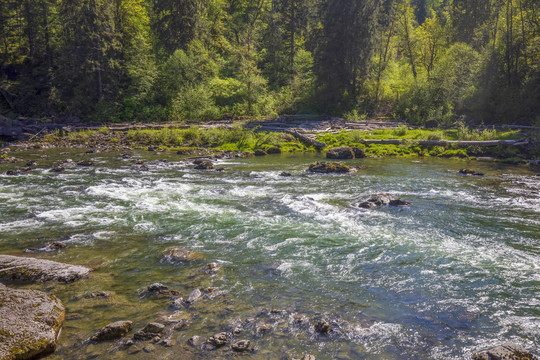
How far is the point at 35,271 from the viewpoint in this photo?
806 centimetres

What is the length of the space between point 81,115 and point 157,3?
21.7 m

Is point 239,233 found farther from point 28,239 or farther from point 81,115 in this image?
point 81,115

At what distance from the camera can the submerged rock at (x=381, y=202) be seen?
13.6m

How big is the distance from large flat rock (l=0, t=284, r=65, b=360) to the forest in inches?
1374

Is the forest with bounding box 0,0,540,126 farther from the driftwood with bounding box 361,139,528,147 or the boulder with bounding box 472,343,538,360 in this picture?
the boulder with bounding box 472,343,538,360

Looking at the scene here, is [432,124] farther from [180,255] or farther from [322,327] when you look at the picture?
[322,327]

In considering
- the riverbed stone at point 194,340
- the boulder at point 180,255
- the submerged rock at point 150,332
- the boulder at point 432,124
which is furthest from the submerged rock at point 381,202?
the boulder at point 432,124

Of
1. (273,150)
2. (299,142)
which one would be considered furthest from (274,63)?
(273,150)

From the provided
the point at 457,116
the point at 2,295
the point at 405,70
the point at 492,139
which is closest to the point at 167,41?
the point at 405,70

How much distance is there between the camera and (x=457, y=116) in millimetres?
34438

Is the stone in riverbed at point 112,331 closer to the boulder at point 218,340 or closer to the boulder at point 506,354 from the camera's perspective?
the boulder at point 218,340

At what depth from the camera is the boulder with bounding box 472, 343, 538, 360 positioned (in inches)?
208

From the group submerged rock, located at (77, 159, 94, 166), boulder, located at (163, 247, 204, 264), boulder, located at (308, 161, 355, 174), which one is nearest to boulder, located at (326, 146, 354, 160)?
boulder, located at (308, 161, 355, 174)

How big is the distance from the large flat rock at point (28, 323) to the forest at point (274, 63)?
3491cm
